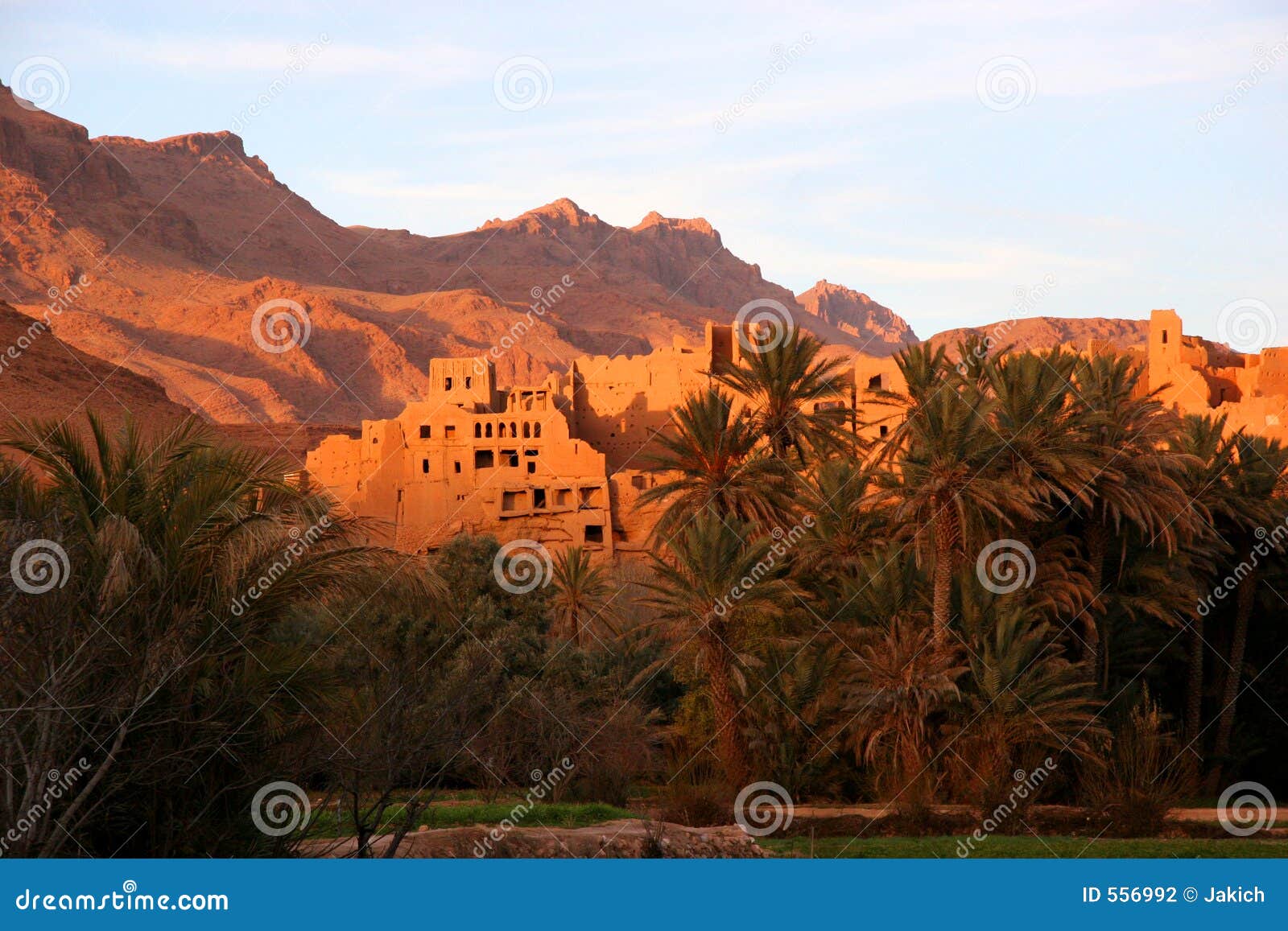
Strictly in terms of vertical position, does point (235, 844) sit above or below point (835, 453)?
below

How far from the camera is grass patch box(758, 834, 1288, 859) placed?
15.7 m

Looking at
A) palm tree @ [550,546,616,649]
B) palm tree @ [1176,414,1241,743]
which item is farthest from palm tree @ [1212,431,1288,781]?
palm tree @ [550,546,616,649]

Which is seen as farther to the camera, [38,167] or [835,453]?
[38,167]

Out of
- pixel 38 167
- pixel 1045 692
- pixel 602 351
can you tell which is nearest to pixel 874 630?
pixel 1045 692

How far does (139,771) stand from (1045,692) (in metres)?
15.1

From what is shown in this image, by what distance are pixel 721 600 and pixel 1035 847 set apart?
7885 millimetres

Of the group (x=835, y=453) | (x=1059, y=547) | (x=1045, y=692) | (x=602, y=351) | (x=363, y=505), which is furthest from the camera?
(x=602, y=351)

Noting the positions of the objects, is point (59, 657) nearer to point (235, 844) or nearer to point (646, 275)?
point (235, 844)

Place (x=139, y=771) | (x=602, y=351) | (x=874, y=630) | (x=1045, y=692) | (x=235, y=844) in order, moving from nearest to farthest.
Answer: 1. (x=139, y=771)
2. (x=235, y=844)
3. (x=1045, y=692)
4. (x=874, y=630)
5. (x=602, y=351)

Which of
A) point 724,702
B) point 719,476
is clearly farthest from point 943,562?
point 719,476

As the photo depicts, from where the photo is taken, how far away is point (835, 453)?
33.5 m

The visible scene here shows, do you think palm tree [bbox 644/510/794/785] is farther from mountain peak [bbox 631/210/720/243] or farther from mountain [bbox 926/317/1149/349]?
mountain peak [bbox 631/210/720/243]

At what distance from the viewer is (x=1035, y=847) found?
53.8 ft

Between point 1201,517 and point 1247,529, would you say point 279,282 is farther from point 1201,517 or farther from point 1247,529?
point 1201,517
